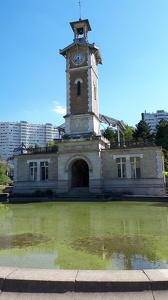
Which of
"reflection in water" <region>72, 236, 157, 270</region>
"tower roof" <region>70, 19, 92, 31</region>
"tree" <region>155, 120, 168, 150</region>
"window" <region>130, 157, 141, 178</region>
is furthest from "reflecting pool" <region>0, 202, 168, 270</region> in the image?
"tree" <region>155, 120, 168, 150</region>

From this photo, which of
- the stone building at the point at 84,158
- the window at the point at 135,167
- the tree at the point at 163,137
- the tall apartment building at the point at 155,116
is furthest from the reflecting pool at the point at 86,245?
the tall apartment building at the point at 155,116

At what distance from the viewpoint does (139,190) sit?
66.1 ft

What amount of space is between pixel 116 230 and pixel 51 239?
7.42 feet

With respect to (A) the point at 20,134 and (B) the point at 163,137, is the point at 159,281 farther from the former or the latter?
(A) the point at 20,134

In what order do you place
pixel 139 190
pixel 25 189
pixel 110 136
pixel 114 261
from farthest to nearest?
pixel 110 136 < pixel 25 189 < pixel 139 190 < pixel 114 261

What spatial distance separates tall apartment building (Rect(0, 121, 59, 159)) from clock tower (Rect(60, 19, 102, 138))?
126330mm

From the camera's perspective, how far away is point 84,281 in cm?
290

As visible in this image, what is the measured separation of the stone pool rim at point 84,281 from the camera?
2.87 m

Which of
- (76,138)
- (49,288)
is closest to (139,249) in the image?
(49,288)

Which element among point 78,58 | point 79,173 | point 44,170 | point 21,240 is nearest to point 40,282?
point 21,240

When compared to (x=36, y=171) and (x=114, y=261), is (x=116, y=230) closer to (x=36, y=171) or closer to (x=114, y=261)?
(x=114, y=261)

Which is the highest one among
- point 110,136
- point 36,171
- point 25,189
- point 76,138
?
point 110,136

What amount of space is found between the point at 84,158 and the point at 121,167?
3.74 meters

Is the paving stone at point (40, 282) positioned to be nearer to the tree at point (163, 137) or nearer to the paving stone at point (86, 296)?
the paving stone at point (86, 296)
